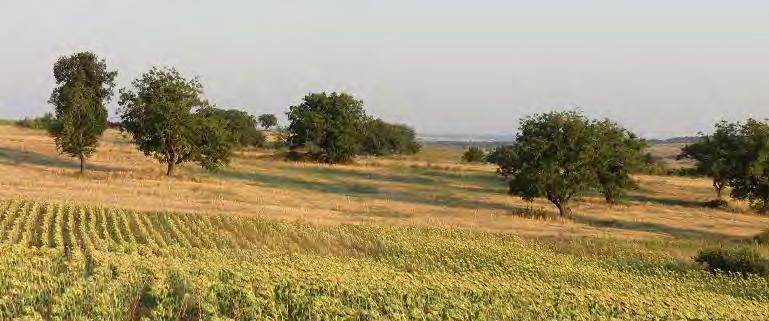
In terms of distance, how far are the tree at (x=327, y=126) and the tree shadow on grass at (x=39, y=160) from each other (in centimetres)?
3706

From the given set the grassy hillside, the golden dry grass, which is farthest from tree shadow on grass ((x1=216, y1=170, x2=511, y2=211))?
the grassy hillside

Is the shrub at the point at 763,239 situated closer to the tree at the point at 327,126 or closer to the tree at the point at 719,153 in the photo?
the tree at the point at 719,153

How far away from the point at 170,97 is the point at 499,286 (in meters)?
55.5

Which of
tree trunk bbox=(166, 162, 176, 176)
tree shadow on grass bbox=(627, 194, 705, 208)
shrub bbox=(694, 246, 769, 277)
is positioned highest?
tree trunk bbox=(166, 162, 176, 176)

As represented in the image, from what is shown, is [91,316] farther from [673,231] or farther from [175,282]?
[673,231]

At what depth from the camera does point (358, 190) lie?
70375 millimetres

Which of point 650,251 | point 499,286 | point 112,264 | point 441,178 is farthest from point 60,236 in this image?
point 441,178

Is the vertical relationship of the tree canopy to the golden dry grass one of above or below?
above

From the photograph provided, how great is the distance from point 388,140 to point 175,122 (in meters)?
90.1

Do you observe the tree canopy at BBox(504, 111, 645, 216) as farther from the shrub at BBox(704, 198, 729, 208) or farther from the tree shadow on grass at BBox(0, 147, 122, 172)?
the tree shadow on grass at BBox(0, 147, 122, 172)

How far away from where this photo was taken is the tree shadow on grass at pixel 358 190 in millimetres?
61938

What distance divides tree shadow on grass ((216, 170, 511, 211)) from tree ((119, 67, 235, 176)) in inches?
218

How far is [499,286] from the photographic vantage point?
19.6 metres

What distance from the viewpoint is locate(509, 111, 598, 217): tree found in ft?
179
